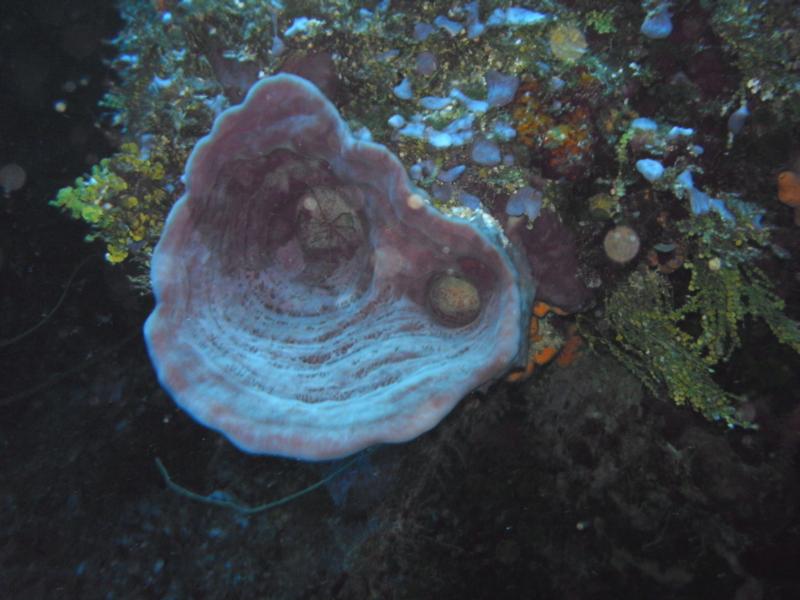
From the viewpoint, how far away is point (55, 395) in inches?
207

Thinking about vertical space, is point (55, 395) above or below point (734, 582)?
below

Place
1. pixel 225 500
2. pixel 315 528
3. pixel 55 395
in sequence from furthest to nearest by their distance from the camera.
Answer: pixel 55 395 < pixel 225 500 < pixel 315 528

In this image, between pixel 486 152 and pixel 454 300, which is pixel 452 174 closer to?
pixel 486 152

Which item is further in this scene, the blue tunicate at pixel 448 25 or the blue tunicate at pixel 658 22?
the blue tunicate at pixel 448 25

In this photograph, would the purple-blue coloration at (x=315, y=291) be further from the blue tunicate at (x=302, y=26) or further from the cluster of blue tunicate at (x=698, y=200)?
the cluster of blue tunicate at (x=698, y=200)

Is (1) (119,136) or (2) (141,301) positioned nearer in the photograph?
(1) (119,136)

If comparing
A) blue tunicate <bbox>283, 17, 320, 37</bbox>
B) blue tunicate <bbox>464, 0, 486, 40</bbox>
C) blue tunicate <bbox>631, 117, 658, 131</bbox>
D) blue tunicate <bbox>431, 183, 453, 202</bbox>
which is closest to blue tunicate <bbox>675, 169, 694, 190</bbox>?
blue tunicate <bbox>631, 117, 658, 131</bbox>

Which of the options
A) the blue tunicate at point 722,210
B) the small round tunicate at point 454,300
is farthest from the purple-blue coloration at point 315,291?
the blue tunicate at point 722,210

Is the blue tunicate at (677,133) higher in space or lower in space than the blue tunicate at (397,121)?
higher

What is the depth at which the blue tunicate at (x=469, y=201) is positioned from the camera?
2.20 m

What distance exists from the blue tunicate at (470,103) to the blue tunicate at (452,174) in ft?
0.94

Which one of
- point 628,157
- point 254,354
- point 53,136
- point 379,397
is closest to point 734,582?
point 379,397

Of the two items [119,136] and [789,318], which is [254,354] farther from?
[789,318]

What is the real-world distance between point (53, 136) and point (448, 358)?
217 inches
